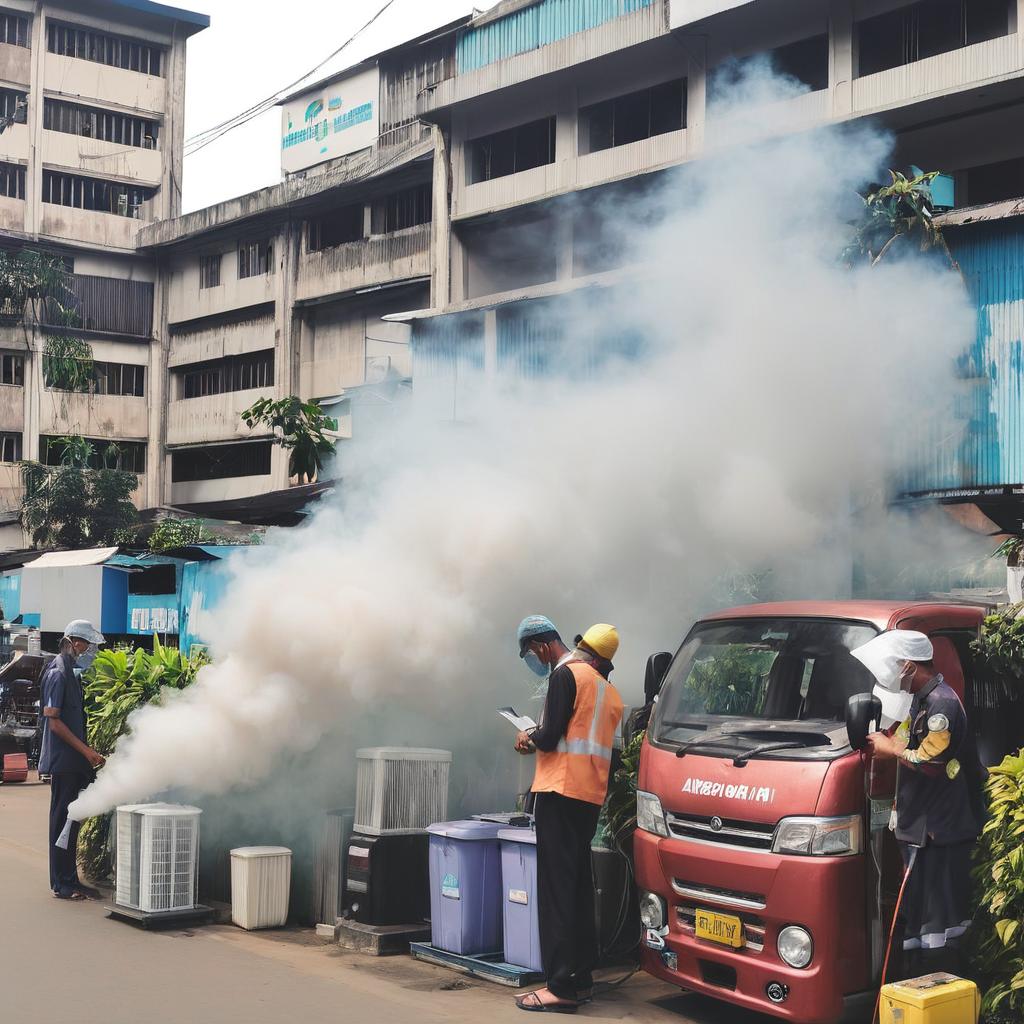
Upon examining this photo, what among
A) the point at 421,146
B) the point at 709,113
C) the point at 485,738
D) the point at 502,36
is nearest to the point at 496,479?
the point at 485,738

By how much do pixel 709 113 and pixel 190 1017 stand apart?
70.9 feet

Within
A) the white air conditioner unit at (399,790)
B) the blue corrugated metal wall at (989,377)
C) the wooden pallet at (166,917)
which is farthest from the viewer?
the blue corrugated metal wall at (989,377)

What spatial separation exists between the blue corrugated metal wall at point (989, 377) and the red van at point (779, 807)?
9.18 metres

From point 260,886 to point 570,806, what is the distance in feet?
8.44

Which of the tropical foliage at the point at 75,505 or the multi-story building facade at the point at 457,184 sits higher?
the multi-story building facade at the point at 457,184

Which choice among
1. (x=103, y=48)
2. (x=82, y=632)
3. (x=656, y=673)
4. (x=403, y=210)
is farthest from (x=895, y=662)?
(x=103, y=48)

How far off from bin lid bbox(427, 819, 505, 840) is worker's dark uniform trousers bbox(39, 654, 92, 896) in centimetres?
318

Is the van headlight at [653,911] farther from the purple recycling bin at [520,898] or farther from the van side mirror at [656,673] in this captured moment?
the van side mirror at [656,673]

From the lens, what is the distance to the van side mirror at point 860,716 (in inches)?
212

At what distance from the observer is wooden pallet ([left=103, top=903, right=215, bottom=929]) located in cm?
780

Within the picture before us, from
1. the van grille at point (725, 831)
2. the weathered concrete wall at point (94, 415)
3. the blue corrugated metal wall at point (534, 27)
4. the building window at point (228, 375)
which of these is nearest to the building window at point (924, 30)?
the blue corrugated metal wall at point (534, 27)

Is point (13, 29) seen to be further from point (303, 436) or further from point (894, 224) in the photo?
point (894, 224)

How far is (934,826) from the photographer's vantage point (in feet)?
17.6

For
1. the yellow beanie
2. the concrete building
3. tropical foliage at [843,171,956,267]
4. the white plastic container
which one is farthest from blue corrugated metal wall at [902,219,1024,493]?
the concrete building
